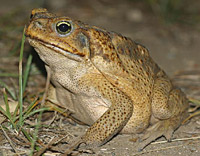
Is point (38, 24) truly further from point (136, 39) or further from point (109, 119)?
point (136, 39)

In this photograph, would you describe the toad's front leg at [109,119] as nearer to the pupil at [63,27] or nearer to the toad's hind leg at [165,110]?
the toad's hind leg at [165,110]

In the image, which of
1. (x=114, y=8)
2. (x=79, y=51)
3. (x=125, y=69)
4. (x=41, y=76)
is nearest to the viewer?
(x=79, y=51)

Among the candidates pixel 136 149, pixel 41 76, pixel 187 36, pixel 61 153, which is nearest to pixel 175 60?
pixel 187 36

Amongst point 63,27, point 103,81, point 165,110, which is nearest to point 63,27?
point 63,27

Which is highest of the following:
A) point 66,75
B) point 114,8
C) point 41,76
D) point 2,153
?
point 114,8

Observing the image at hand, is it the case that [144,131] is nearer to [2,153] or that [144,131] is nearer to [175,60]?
[2,153]

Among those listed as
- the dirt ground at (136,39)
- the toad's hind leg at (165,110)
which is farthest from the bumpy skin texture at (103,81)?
the dirt ground at (136,39)
